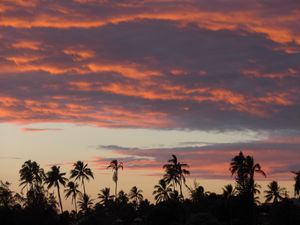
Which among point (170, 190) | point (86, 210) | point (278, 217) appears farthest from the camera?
point (86, 210)

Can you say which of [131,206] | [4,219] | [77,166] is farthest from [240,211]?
[131,206]

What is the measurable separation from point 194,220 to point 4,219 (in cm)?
2837

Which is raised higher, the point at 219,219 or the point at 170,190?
the point at 170,190

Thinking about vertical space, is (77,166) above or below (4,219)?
above

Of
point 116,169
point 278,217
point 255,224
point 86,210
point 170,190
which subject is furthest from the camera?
point 86,210

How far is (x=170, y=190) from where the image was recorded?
149 metres

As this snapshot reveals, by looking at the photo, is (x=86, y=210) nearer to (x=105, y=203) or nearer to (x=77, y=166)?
(x=105, y=203)

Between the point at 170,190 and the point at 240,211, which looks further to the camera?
the point at 170,190

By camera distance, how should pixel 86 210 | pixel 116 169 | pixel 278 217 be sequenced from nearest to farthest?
pixel 278 217 → pixel 116 169 → pixel 86 210

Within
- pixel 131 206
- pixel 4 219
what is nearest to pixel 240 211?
pixel 4 219

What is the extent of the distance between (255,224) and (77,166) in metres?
65.6

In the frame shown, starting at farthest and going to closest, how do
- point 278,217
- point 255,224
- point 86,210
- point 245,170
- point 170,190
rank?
point 86,210, point 170,190, point 245,170, point 255,224, point 278,217

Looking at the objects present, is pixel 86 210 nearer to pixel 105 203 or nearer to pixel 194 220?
pixel 105 203

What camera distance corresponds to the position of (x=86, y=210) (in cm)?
18238
